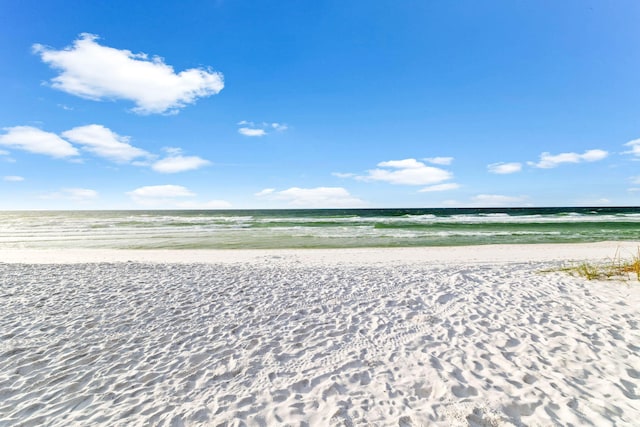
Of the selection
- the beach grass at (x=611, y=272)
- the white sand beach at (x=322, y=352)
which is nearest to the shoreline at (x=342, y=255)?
the beach grass at (x=611, y=272)

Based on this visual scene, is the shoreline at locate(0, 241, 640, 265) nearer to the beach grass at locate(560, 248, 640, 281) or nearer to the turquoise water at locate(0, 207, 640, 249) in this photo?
the turquoise water at locate(0, 207, 640, 249)

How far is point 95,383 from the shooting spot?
12.8 ft

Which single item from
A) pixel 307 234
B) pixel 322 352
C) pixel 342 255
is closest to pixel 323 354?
pixel 322 352

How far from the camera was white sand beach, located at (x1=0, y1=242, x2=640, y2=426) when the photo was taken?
337 cm

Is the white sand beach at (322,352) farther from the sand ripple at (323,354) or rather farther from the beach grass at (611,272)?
the beach grass at (611,272)

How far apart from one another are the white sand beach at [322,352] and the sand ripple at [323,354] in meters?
0.02

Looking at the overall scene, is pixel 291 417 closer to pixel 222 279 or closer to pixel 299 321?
pixel 299 321

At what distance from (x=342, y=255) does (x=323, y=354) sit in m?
10.2

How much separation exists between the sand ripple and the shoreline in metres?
5.43

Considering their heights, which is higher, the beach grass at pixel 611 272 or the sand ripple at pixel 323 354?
the beach grass at pixel 611 272

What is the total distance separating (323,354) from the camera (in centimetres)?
458

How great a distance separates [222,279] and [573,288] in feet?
27.9

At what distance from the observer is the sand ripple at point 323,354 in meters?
3.37

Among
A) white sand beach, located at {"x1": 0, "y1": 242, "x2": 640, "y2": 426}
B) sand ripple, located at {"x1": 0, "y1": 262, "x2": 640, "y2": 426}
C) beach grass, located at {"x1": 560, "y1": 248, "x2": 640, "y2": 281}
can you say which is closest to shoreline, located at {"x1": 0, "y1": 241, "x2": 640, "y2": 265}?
beach grass, located at {"x1": 560, "y1": 248, "x2": 640, "y2": 281}
